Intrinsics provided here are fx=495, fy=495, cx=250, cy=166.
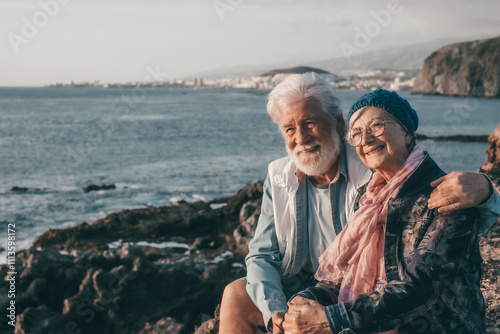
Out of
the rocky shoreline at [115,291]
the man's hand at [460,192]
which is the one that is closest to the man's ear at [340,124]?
the man's hand at [460,192]

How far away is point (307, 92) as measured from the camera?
2809mm

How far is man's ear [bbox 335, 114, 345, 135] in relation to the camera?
292 centimetres

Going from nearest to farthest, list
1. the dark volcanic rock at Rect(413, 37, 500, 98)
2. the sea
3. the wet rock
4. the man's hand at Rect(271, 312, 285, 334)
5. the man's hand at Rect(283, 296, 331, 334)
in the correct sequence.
Answer: the man's hand at Rect(283, 296, 331, 334)
the man's hand at Rect(271, 312, 285, 334)
the wet rock
the sea
the dark volcanic rock at Rect(413, 37, 500, 98)

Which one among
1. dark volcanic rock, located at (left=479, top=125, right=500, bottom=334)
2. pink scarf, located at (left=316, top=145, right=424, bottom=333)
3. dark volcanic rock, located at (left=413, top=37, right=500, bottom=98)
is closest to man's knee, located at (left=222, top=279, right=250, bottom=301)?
pink scarf, located at (left=316, top=145, right=424, bottom=333)

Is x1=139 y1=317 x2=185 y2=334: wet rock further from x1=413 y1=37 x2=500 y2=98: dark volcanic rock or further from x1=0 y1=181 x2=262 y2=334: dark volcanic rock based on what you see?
x1=413 y1=37 x2=500 y2=98: dark volcanic rock

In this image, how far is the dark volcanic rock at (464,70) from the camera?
10994 cm

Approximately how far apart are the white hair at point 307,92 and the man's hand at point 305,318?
1.10 metres

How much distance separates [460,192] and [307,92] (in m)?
1.12

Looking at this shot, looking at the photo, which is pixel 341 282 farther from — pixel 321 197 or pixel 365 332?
pixel 321 197

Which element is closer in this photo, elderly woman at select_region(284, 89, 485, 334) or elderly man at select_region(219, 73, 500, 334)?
elderly woman at select_region(284, 89, 485, 334)

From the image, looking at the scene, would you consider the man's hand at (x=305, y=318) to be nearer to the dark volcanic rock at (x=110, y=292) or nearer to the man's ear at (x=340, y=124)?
the man's ear at (x=340, y=124)

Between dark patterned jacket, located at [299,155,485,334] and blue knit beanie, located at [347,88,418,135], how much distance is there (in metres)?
0.21

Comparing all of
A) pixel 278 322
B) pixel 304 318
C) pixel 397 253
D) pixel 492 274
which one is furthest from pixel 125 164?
pixel 397 253

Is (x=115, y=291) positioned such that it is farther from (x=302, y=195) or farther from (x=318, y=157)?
(x=318, y=157)
